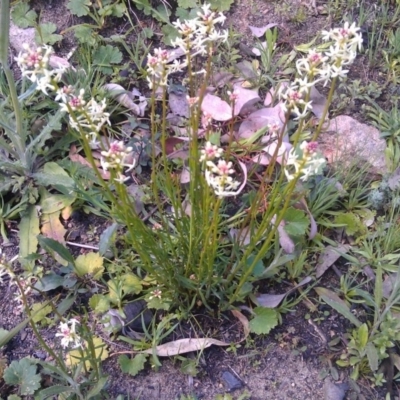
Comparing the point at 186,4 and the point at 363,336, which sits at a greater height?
the point at 186,4

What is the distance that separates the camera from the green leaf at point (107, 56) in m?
2.16

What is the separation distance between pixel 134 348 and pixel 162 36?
54.3 inches

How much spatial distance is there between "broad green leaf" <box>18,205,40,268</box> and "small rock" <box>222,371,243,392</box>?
29.2 inches

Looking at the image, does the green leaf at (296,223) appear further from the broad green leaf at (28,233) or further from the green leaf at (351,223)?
the broad green leaf at (28,233)

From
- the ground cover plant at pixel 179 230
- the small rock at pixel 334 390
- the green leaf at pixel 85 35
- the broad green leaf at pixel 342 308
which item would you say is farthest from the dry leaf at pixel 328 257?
the green leaf at pixel 85 35

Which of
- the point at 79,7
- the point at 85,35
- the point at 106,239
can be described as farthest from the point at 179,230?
the point at 79,7

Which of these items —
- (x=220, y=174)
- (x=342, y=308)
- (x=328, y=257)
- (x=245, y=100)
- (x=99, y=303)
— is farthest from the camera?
(x=245, y=100)

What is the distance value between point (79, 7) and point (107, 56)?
0.29 meters

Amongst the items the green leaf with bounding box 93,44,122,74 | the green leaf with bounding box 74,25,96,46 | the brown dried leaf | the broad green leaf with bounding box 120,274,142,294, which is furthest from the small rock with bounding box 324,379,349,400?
the green leaf with bounding box 74,25,96,46

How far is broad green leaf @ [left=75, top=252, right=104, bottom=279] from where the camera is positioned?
68.2 inches

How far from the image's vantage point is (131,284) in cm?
168

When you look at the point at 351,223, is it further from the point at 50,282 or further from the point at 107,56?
the point at 107,56

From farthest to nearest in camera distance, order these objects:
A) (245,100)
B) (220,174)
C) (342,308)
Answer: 1. (245,100)
2. (342,308)
3. (220,174)

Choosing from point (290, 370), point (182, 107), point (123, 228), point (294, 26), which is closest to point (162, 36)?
point (182, 107)
